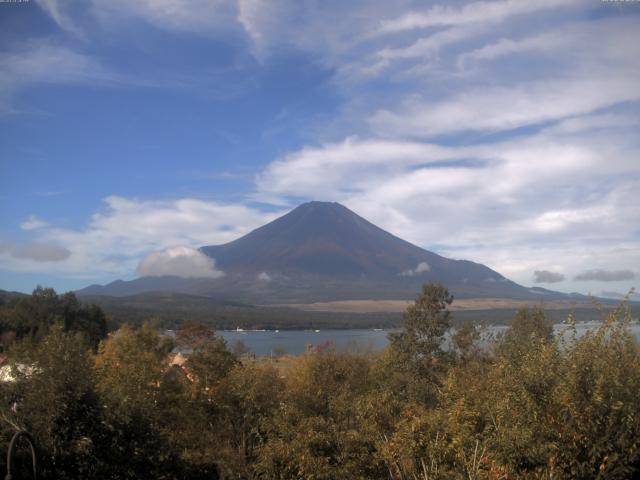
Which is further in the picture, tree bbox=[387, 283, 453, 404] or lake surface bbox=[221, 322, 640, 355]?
lake surface bbox=[221, 322, 640, 355]

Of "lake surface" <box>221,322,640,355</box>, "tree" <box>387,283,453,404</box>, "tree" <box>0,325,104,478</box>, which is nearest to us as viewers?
"tree" <box>0,325,104,478</box>

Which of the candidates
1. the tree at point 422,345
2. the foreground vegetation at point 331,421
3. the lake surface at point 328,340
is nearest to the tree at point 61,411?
the foreground vegetation at point 331,421

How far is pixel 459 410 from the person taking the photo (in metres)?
9.98

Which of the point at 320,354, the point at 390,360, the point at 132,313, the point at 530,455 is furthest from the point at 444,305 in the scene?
the point at 132,313

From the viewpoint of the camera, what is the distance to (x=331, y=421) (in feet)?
38.6

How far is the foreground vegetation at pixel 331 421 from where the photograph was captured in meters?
8.18

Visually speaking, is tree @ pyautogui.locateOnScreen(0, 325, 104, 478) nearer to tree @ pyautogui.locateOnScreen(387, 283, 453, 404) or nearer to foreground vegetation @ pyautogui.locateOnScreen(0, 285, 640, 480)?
foreground vegetation @ pyautogui.locateOnScreen(0, 285, 640, 480)

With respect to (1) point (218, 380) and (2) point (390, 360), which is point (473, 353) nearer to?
(2) point (390, 360)

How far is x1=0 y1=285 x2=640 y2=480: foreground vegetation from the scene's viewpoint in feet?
26.8

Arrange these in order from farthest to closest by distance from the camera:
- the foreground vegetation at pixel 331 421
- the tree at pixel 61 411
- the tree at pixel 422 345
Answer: the tree at pixel 422 345, the tree at pixel 61 411, the foreground vegetation at pixel 331 421

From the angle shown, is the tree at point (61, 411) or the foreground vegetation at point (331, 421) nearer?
the foreground vegetation at point (331, 421)

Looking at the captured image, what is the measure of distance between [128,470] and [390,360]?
601 inches

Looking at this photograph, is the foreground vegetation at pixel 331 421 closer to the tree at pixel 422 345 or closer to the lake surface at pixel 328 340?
the lake surface at pixel 328 340

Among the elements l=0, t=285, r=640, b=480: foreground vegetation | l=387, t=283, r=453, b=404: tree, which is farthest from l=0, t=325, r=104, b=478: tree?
l=387, t=283, r=453, b=404: tree
